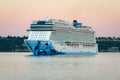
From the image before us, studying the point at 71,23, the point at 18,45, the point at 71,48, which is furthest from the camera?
the point at 18,45

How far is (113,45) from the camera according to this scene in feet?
642

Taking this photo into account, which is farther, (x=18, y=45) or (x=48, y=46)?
(x=18, y=45)

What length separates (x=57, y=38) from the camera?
353ft

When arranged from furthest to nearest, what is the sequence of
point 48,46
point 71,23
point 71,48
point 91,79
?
point 71,23, point 71,48, point 48,46, point 91,79

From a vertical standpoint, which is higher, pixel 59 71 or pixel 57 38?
pixel 59 71

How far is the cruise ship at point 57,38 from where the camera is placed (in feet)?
340

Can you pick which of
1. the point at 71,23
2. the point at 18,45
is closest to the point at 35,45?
the point at 71,23

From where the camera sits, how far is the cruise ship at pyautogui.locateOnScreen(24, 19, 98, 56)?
10356cm

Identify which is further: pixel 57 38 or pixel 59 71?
pixel 57 38

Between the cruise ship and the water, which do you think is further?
the cruise ship

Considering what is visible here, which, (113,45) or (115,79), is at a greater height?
(115,79)

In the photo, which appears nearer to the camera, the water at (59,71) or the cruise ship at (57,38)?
the water at (59,71)

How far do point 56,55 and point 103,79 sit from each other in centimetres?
6414

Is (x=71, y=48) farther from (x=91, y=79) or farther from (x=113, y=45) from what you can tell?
(x=113, y=45)
